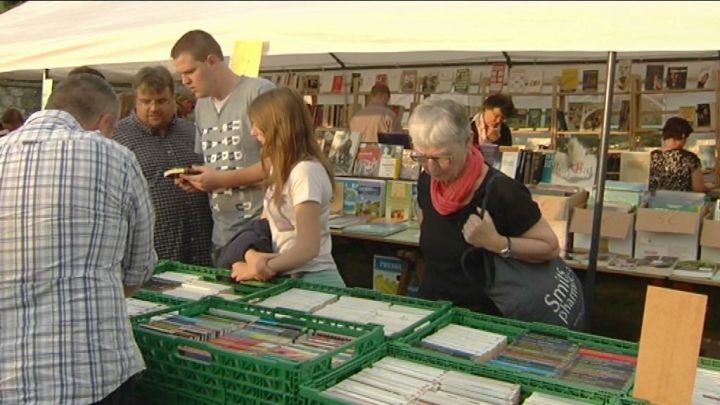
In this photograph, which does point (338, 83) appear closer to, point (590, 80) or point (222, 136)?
point (590, 80)

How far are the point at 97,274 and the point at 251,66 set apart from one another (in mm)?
1348

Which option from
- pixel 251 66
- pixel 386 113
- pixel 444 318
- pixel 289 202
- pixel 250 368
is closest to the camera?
pixel 250 368

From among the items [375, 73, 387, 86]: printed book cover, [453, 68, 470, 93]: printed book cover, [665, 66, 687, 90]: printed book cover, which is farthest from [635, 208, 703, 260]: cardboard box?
[375, 73, 387, 86]: printed book cover

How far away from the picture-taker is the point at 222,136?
266 centimetres

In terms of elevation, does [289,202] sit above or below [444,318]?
above

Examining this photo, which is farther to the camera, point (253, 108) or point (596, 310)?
point (596, 310)

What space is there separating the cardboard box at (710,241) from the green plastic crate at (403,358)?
272cm

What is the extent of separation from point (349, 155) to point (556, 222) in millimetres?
1685

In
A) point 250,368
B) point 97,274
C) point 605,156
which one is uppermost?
point 605,156

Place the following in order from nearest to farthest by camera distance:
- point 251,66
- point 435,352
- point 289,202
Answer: point 435,352, point 289,202, point 251,66

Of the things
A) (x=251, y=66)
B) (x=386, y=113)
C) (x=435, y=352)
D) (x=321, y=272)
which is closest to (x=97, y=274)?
(x=435, y=352)

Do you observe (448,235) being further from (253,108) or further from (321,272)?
(253,108)

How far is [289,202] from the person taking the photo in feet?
7.14

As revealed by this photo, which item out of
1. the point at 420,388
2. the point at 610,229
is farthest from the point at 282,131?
the point at 610,229
